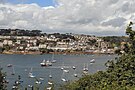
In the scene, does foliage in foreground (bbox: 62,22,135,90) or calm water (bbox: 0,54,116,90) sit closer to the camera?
foliage in foreground (bbox: 62,22,135,90)

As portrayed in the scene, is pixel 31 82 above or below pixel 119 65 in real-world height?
below

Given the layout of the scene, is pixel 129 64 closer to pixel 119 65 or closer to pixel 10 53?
pixel 119 65

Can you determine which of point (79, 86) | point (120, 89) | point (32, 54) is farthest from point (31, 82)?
point (32, 54)

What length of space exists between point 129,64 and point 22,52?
16796 cm

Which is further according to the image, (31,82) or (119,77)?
(31,82)

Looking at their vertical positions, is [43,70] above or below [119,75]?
below

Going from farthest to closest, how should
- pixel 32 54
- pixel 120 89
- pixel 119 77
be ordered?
pixel 32 54 < pixel 119 77 < pixel 120 89

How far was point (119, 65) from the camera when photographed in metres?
32.0

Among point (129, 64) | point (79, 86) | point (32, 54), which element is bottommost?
point (32, 54)

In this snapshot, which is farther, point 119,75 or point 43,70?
point 43,70

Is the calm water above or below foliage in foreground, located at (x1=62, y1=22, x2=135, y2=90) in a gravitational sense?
below

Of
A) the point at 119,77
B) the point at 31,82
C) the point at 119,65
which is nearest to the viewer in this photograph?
the point at 119,77

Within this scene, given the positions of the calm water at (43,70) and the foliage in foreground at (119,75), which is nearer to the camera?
the foliage in foreground at (119,75)

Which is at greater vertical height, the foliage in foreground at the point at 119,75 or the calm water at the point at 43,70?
the foliage in foreground at the point at 119,75
